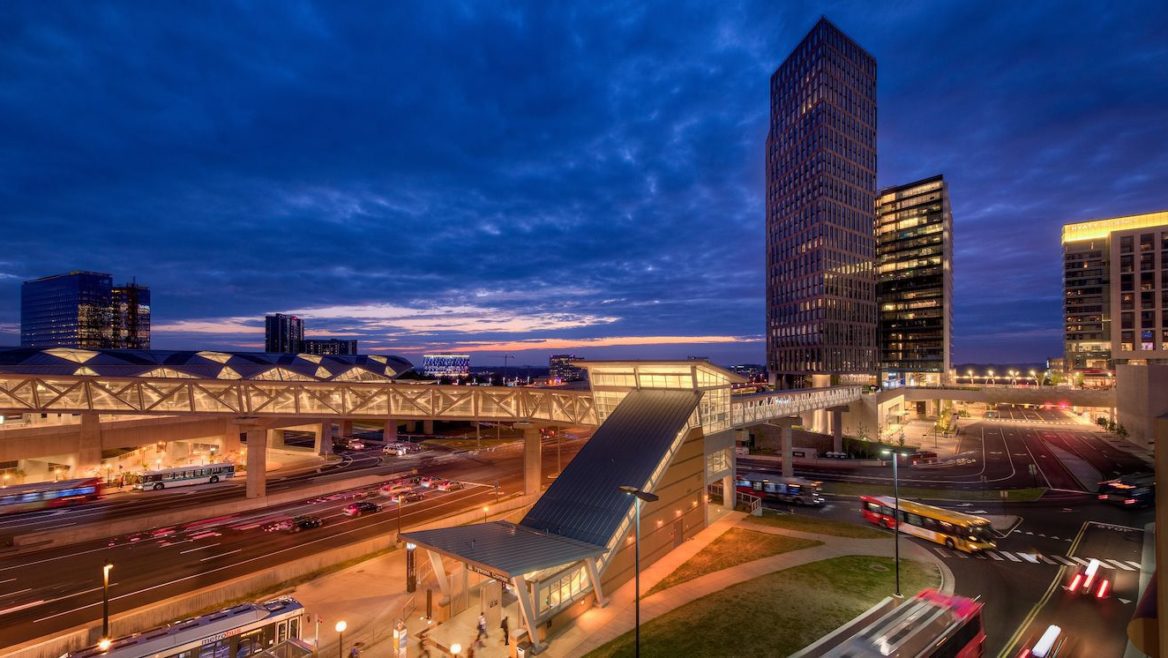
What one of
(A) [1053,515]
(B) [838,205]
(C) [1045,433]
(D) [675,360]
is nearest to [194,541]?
(D) [675,360]

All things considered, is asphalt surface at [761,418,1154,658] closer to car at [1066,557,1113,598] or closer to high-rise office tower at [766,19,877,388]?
car at [1066,557,1113,598]

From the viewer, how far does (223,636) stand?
21.7 m

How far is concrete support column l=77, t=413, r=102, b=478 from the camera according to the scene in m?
55.4

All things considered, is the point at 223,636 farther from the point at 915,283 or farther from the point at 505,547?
the point at 915,283

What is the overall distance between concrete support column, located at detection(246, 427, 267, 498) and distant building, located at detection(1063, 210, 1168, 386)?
127442 millimetres

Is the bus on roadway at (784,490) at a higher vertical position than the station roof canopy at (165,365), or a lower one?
lower

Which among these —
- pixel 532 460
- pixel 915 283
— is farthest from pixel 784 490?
pixel 915 283

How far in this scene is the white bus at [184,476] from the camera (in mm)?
55812

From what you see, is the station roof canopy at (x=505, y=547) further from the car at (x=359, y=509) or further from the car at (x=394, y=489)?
the car at (x=394, y=489)

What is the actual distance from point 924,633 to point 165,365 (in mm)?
89978

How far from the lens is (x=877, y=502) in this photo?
1700 inches

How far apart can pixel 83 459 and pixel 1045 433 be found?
145m

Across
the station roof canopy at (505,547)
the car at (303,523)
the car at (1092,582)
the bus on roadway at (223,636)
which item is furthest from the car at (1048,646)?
the car at (303,523)

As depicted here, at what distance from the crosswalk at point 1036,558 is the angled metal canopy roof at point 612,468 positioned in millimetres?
20566
